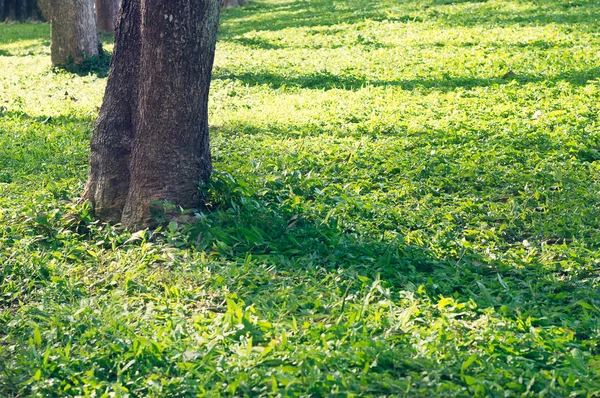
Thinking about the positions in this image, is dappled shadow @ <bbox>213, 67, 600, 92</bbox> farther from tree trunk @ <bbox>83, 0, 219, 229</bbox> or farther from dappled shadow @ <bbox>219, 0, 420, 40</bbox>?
dappled shadow @ <bbox>219, 0, 420, 40</bbox>

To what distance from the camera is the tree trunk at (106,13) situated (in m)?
18.1

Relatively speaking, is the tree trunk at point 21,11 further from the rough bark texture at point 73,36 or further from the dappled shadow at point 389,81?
the dappled shadow at point 389,81

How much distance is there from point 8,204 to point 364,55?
821 centimetres

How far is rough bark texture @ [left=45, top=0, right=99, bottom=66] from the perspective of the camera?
12.7m

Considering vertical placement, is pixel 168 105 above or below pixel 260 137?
above

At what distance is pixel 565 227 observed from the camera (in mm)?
5324

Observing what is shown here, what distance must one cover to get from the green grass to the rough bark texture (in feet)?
10.8

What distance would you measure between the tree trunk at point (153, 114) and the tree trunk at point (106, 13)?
13425 millimetres

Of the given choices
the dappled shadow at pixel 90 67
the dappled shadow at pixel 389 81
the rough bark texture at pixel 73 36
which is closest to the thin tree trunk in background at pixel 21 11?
the rough bark texture at pixel 73 36

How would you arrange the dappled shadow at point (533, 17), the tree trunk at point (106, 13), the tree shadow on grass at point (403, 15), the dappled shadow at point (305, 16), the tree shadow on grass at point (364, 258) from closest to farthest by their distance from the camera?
the tree shadow on grass at point (364, 258) → the dappled shadow at point (533, 17) → the tree shadow on grass at point (403, 15) → the dappled shadow at point (305, 16) → the tree trunk at point (106, 13)

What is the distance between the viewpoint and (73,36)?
12875 mm

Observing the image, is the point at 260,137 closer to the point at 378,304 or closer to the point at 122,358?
the point at 378,304

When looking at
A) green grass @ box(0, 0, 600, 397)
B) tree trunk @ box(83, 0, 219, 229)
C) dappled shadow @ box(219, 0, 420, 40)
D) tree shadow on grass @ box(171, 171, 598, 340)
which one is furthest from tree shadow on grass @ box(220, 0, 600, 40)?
tree trunk @ box(83, 0, 219, 229)

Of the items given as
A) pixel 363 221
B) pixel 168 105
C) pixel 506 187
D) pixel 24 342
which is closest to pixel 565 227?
pixel 506 187
